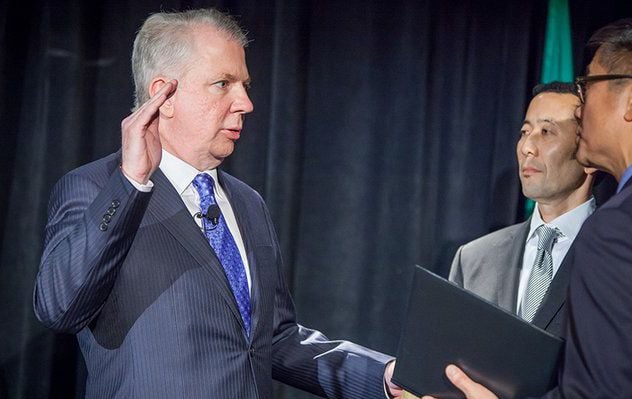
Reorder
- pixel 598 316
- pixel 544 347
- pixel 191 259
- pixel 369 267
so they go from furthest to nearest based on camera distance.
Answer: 1. pixel 369 267
2. pixel 191 259
3. pixel 544 347
4. pixel 598 316

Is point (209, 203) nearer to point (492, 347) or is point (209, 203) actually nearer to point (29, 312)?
point (492, 347)

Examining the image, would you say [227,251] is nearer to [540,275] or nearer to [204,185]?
[204,185]

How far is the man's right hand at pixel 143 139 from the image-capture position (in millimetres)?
1447

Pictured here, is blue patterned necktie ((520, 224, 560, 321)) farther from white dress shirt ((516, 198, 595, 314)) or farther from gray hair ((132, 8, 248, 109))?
gray hair ((132, 8, 248, 109))

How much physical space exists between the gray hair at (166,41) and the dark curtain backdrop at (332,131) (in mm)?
1129

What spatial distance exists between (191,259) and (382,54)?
1.84 meters

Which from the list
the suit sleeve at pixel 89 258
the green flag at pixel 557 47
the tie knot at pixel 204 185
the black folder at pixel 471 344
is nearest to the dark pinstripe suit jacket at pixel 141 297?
the suit sleeve at pixel 89 258

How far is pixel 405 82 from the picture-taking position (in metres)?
3.28

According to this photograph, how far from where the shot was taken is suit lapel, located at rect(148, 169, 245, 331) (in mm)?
1715

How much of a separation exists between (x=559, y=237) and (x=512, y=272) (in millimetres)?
192

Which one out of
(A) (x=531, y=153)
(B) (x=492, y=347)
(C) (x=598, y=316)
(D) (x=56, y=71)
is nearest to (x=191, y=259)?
(B) (x=492, y=347)

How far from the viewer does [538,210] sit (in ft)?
8.34

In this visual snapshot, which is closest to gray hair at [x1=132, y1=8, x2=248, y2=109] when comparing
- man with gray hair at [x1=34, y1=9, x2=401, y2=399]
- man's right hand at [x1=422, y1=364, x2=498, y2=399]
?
man with gray hair at [x1=34, y1=9, x2=401, y2=399]

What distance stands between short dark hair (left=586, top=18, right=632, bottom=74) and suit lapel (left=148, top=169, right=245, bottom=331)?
0.98 m
